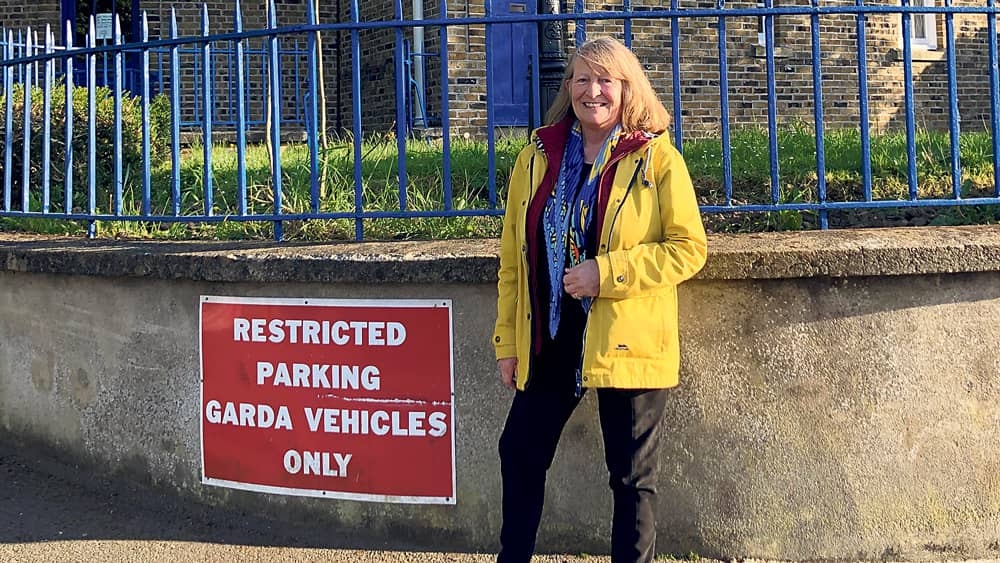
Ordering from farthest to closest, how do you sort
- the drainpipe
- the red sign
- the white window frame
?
the white window frame → the drainpipe → the red sign

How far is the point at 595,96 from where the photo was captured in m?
3.09

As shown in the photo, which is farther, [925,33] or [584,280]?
[925,33]

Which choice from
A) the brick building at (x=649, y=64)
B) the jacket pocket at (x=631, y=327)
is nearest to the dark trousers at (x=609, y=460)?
the jacket pocket at (x=631, y=327)

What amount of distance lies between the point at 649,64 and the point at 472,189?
17.7 feet

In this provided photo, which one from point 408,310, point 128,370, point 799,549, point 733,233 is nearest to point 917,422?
point 799,549

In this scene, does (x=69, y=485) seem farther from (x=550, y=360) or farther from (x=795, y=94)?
(x=795, y=94)

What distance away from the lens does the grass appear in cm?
448

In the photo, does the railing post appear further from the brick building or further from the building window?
the building window

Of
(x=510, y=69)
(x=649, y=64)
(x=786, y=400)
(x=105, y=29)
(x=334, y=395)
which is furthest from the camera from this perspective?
(x=105, y=29)

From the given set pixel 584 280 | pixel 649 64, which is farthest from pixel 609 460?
pixel 649 64

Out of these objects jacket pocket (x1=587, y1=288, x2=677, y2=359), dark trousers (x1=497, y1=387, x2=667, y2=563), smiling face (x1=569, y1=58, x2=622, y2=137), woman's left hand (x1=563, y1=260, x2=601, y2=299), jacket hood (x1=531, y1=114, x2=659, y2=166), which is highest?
smiling face (x1=569, y1=58, x2=622, y2=137)

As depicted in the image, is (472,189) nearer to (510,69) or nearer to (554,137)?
(554,137)

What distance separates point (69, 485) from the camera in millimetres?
4578

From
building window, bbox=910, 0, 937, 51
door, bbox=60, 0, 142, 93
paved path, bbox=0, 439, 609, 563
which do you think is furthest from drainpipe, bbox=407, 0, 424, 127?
paved path, bbox=0, 439, 609, 563
